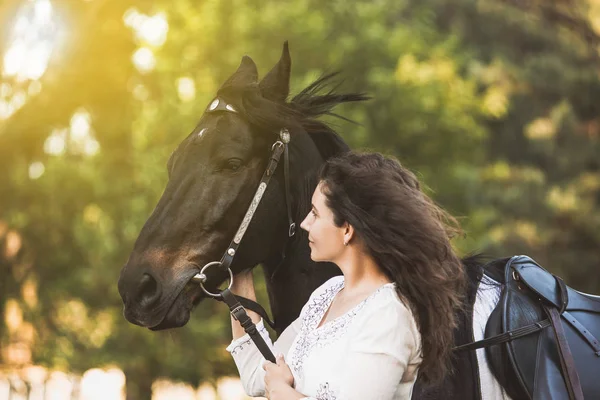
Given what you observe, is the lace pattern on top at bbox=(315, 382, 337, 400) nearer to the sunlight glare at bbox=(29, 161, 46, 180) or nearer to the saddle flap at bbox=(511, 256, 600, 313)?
the saddle flap at bbox=(511, 256, 600, 313)

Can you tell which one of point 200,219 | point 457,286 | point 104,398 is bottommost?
point 457,286

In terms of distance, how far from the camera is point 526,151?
2289 cm

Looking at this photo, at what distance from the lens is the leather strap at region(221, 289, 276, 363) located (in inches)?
114

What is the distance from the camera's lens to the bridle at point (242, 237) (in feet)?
9.84

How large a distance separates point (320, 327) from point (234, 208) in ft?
2.99

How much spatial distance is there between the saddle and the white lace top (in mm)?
518

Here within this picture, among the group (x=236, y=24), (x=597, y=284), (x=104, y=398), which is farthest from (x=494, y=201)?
(x=104, y=398)

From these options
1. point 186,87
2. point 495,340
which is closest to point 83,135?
point 186,87

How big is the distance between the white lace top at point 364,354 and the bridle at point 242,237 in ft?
1.64

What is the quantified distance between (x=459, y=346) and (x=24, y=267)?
12957mm

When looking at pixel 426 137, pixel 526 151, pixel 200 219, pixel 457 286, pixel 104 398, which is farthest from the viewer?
pixel 526 151

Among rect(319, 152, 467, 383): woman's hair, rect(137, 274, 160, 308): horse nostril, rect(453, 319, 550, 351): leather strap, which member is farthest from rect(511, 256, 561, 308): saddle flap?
rect(137, 274, 160, 308): horse nostril

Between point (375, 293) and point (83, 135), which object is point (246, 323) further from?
point (83, 135)

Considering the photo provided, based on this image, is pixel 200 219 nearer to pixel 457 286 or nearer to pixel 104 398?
pixel 457 286
